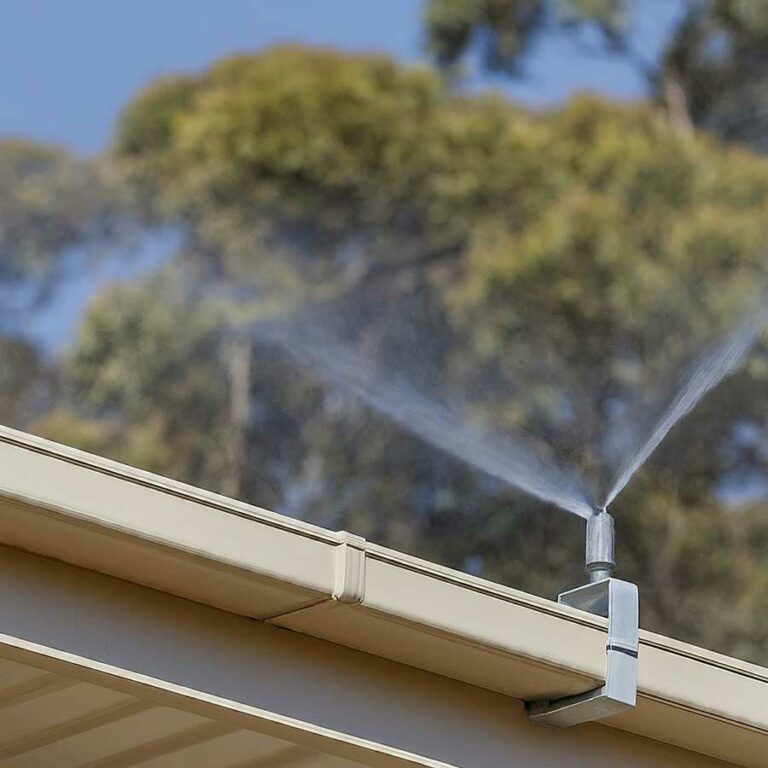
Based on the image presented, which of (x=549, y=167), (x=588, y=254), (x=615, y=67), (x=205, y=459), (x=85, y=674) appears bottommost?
(x=85, y=674)

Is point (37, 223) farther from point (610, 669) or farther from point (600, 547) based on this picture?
point (610, 669)

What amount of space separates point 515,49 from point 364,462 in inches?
260

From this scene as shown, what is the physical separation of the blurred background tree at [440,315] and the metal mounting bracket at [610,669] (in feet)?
42.4

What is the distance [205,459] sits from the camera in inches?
685

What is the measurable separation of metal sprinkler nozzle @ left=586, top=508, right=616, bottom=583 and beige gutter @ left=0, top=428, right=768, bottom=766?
0.57 feet

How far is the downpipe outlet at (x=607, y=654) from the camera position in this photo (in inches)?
117

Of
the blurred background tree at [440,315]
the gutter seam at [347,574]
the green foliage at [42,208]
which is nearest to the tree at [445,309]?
the blurred background tree at [440,315]

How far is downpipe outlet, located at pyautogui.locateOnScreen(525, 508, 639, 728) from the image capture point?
298cm

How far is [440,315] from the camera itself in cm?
1809

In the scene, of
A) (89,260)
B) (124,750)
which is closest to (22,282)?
(89,260)

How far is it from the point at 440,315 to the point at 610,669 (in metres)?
15.2

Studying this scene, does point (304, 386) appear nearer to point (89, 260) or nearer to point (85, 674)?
point (89, 260)

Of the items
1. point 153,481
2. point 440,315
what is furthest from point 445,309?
point 153,481

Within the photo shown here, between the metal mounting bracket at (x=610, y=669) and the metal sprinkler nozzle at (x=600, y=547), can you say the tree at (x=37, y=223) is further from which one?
the metal mounting bracket at (x=610, y=669)
